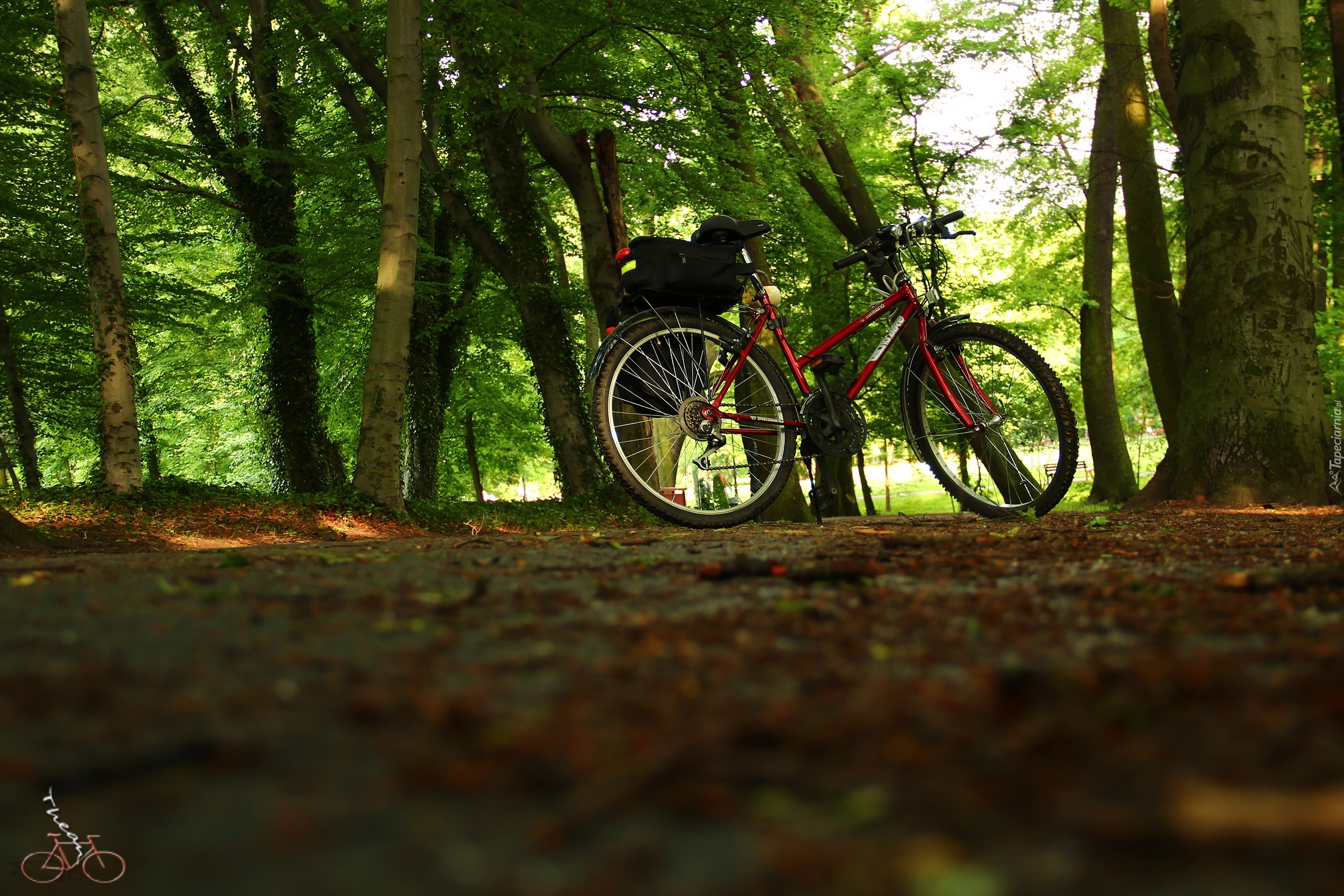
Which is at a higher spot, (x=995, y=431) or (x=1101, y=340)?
(x=1101, y=340)

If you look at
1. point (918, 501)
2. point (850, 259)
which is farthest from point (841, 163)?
point (918, 501)

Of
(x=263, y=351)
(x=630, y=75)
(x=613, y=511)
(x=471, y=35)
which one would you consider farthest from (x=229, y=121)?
(x=613, y=511)

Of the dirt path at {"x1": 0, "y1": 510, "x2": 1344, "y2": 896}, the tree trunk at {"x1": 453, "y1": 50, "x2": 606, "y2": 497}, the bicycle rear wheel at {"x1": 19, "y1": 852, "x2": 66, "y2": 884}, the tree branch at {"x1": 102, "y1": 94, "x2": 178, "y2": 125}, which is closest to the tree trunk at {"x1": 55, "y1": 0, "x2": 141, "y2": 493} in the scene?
the tree trunk at {"x1": 453, "y1": 50, "x2": 606, "y2": 497}

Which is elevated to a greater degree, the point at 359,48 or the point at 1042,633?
the point at 359,48

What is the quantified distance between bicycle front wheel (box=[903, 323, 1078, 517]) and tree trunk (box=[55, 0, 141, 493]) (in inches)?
295

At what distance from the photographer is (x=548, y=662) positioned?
1.23m

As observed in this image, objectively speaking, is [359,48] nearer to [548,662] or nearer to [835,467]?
[835,467]

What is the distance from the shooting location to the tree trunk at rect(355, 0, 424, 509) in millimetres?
8719

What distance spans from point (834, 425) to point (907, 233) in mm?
1355

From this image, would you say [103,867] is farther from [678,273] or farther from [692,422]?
[678,273]

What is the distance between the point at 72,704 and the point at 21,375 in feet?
62.1

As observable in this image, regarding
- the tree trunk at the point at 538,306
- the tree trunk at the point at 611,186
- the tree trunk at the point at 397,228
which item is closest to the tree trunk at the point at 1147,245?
the tree trunk at the point at 611,186

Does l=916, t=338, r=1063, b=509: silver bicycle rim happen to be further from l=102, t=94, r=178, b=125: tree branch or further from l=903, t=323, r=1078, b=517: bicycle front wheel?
l=102, t=94, r=178, b=125: tree branch

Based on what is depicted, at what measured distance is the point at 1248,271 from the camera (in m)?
5.98
